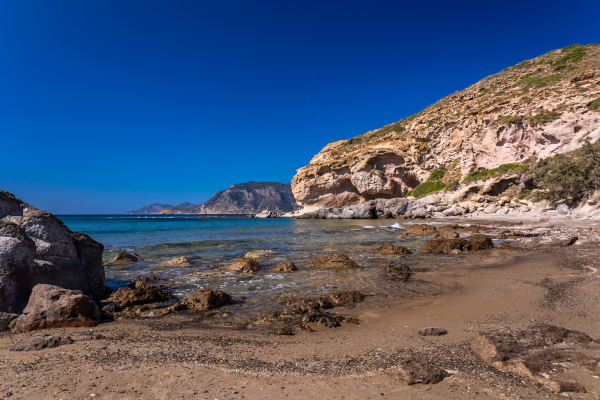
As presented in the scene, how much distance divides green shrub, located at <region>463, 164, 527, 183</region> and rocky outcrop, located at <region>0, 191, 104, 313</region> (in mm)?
36002

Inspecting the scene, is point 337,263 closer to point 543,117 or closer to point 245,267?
point 245,267

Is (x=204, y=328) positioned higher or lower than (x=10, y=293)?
lower

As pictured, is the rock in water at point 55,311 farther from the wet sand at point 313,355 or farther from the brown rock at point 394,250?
the brown rock at point 394,250

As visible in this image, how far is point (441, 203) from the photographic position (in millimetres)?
34750

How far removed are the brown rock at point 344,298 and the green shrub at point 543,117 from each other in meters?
34.1

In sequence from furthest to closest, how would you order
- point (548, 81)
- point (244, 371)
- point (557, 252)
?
point (548, 81)
point (557, 252)
point (244, 371)

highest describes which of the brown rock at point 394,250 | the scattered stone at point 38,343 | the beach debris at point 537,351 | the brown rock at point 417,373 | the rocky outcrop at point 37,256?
the rocky outcrop at point 37,256

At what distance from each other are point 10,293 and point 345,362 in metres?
5.29

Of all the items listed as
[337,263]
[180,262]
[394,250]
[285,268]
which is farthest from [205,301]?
[394,250]

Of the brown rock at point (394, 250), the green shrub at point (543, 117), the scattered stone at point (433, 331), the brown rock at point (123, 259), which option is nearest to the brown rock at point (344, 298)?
the scattered stone at point (433, 331)

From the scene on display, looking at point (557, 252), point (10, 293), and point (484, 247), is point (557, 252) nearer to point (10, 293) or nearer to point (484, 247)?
point (484, 247)

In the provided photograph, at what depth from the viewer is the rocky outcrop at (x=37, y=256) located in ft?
14.3

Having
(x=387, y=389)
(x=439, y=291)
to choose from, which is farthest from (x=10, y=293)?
(x=439, y=291)

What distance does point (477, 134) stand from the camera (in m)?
35.1
